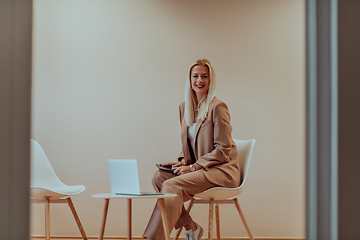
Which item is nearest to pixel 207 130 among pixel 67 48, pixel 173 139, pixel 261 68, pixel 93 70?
pixel 173 139

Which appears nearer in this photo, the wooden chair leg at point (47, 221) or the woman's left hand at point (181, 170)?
the wooden chair leg at point (47, 221)

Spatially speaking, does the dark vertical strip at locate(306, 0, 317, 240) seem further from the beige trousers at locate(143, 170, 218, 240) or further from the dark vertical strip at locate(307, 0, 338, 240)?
the beige trousers at locate(143, 170, 218, 240)

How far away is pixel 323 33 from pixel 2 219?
69cm

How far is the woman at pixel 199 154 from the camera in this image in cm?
251

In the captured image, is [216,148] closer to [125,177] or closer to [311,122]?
[125,177]

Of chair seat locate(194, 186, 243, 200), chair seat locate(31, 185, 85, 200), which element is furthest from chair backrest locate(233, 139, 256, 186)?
chair seat locate(31, 185, 85, 200)

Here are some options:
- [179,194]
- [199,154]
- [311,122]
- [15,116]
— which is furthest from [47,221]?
[311,122]

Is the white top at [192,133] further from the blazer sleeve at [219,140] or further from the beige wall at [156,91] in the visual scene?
the beige wall at [156,91]

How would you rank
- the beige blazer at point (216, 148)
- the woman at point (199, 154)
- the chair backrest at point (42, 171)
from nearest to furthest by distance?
the woman at point (199, 154)
the beige blazer at point (216, 148)
the chair backrest at point (42, 171)

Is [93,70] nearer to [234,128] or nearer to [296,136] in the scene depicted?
[234,128]

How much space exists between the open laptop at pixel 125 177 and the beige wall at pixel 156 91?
139 cm

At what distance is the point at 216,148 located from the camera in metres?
2.67

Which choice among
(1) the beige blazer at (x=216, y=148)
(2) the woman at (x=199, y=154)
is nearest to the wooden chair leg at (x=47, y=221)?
(2) the woman at (x=199, y=154)

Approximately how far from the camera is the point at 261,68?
3.45m
